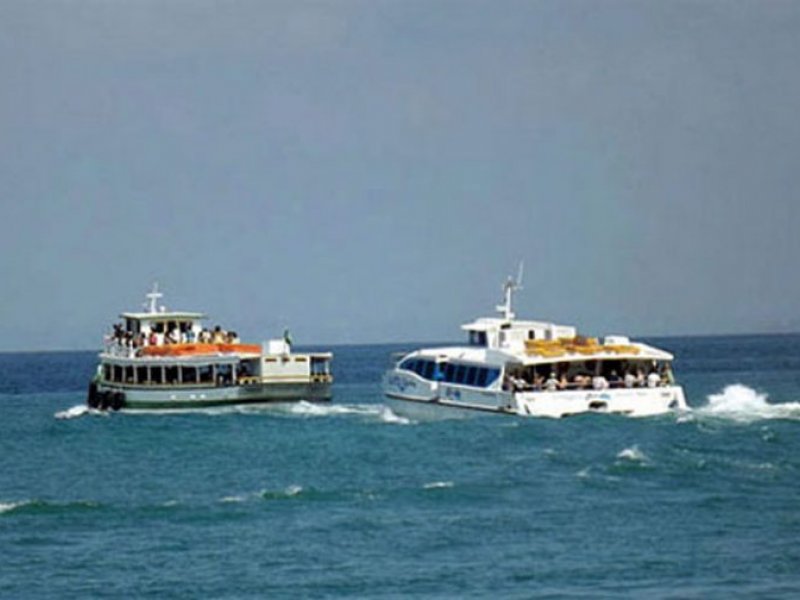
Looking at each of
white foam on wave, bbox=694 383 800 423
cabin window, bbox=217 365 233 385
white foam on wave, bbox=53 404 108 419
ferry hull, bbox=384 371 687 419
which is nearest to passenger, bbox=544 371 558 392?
ferry hull, bbox=384 371 687 419

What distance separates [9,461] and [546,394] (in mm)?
21385

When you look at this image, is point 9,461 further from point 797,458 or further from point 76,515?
point 797,458

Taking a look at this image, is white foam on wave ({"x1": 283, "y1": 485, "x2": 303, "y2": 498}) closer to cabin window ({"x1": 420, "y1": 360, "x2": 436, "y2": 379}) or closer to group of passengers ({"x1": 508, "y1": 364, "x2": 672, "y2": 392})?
group of passengers ({"x1": 508, "y1": 364, "x2": 672, "y2": 392})

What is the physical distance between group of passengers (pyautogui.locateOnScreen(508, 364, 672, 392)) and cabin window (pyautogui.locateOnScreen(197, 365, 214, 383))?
23.9 meters

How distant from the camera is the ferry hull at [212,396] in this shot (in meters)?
100

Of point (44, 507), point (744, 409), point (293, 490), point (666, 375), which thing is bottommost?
point (44, 507)

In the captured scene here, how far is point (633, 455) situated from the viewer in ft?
213

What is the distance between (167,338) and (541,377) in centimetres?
2861

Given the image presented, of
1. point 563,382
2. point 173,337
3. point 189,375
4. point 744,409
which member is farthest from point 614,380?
point 173,337

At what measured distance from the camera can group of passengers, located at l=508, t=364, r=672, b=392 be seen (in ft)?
268

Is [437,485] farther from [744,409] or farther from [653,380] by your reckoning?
[744,409]

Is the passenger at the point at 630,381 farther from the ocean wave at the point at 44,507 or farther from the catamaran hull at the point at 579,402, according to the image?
the ocean wave at the point at 44,507

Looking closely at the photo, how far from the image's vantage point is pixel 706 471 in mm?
61094

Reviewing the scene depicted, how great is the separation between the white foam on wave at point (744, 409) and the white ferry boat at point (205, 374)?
21150 mm
